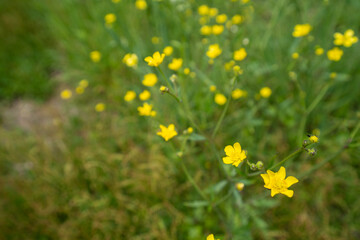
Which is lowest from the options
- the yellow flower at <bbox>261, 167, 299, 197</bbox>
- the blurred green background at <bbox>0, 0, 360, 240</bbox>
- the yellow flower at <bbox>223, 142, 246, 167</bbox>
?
the yellow flower at <bbox>261, 167, 299, 197</bbox>

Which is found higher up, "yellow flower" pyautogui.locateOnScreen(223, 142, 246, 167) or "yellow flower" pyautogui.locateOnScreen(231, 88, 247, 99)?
"yellow flower" pyautogui.locateOnScreen(231, 88, 247, 99)

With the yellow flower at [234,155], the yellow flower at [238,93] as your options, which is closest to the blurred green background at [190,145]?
the yellow flower at [238,93]

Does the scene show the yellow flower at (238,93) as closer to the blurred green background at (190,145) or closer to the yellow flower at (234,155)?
the blurred green background at (190,145)

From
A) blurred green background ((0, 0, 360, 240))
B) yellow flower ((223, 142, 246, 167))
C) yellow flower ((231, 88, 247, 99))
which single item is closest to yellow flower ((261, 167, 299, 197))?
yellow flower ((223, 142, 246, 167))

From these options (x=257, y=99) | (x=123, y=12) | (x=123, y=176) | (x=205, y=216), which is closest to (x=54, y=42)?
(x=123, y=12)

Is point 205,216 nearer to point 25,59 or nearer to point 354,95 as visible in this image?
point 354,95

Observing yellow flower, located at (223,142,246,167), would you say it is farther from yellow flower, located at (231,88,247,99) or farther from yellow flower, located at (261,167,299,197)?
yellow flower, located at (231,88,247,99)

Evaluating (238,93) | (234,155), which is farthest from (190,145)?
(234,155)

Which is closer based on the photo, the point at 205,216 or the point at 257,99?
the point at 205,216

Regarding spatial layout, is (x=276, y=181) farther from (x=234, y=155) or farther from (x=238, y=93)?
(x=238, y=93)
